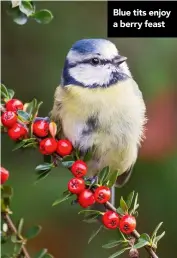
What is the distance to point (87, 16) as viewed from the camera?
0.87 meters

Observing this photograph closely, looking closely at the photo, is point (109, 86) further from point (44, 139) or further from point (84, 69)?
point (44, 139)

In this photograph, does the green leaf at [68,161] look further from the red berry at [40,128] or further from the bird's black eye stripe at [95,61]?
the bird's black eye stripe at [95,61]

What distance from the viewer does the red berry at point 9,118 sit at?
58 cm

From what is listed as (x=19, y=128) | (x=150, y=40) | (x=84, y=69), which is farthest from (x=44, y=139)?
(x=150, y=40)

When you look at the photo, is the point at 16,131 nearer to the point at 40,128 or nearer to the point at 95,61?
the point at 40,128

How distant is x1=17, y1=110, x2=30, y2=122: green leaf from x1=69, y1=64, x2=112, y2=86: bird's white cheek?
15cm

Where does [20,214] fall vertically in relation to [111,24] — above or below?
below

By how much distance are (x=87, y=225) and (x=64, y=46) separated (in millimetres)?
268

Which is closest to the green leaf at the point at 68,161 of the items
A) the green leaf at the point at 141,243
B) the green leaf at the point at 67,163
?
the green leaf at the point at 67,163

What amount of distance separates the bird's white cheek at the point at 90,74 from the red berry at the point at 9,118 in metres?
0.16

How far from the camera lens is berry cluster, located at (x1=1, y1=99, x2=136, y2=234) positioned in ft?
1.91

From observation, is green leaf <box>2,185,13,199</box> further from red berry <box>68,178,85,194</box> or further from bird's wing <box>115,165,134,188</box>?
bird's wing <box>115,165,134,188</box>

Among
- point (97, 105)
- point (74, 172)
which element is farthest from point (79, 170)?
point (97, 105)

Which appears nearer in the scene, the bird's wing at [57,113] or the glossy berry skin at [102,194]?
the glossy berry skin at [102,194]
